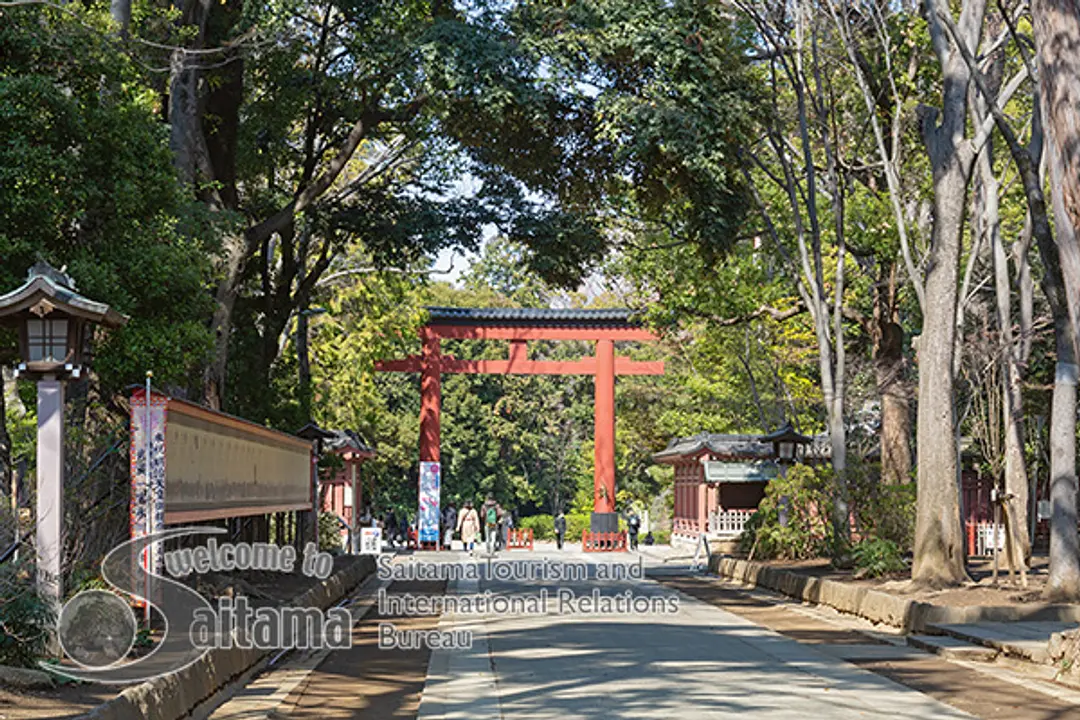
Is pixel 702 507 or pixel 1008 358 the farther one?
pixel 702 507

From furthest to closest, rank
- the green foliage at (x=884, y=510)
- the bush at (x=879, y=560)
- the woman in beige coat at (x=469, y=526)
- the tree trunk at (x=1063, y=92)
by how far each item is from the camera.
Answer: the woman in beige coat at (x=469, y=526) < the green foliage at (x=884, y=510) < the bush at (x=879, y=560) < the tree trunk at (x=1063, y=92)

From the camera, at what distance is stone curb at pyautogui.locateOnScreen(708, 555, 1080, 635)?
17859mm

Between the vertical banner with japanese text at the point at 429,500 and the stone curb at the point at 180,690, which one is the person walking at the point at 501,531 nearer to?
the vertical banner with japanese text at the point at 429,500

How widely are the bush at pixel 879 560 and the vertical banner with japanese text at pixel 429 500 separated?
999 inches

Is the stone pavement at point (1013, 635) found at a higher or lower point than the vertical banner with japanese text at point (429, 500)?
lower

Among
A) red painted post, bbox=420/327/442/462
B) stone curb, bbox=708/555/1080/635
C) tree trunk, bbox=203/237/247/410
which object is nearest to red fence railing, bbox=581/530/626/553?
red painted post, bbox=420/327/442/462

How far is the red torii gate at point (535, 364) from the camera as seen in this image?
1932 inches

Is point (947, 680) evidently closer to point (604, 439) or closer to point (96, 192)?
point (96, 192)

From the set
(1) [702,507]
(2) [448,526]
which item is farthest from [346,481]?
(1) [702,507]

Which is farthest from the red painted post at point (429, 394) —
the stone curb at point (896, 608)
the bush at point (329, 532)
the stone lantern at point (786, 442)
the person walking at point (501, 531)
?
the stone curb at point (896, 608)

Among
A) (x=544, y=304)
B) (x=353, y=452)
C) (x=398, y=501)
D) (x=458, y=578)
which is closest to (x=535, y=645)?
(x=458, y=578)

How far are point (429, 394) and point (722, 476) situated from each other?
1023cm

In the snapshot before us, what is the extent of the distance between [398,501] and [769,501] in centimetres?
3683

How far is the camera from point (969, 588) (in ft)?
66.5
